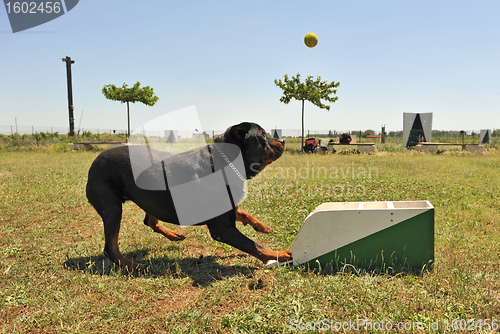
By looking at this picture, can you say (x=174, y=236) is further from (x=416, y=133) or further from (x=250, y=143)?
(x=416, y=133)

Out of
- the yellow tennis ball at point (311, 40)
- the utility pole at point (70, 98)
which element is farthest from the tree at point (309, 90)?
the utility pole at point (70, 98)

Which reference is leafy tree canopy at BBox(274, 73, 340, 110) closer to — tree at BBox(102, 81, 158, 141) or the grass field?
tree at BBox(102, 81, 158, 141)

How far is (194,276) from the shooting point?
3141 mm

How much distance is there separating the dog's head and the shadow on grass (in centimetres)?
106

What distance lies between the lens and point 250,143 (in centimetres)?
323

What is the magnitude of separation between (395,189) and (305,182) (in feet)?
7.77

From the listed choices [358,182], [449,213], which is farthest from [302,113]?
[449,213]

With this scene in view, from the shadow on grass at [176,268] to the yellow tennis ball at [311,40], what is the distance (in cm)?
1051

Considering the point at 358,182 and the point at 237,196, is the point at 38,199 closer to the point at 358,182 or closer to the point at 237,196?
the point at 237,196

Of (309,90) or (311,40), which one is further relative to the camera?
(309,90)

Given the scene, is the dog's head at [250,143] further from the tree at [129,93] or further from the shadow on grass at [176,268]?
the tree at [129,93]

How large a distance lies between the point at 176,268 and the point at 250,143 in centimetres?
158

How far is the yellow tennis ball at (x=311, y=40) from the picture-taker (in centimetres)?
1191

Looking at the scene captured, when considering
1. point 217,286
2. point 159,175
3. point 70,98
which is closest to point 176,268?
point 217,286
